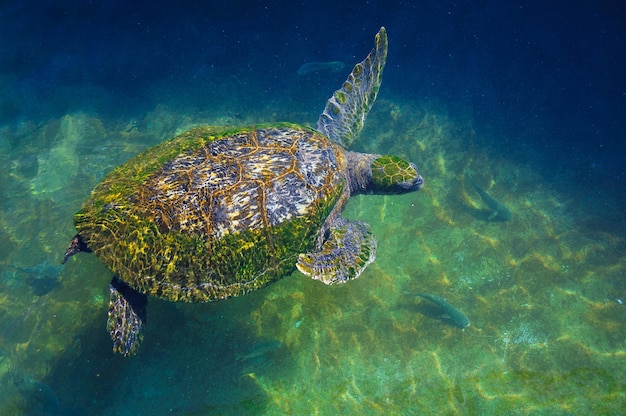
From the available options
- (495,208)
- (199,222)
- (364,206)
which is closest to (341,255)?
(199,222)

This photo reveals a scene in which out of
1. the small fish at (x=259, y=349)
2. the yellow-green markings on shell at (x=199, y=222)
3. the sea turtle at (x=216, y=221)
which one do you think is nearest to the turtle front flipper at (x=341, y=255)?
the sea turtle at (x=216, y=221)

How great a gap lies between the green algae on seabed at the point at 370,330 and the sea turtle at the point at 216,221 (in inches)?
45.6

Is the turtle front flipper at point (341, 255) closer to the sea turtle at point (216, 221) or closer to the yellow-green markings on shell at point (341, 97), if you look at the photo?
the sea turtle at point (216, 221)

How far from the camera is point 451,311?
16.7ft

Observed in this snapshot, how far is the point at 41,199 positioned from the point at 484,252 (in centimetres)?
842

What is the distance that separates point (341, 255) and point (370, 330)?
5.08ft

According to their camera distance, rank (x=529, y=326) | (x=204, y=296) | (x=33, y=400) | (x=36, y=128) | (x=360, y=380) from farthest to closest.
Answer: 1. (x=36, y=128)
2. (x=529, y=326)
3. (x=360, y=380)
4. (x=33, y=400)
5. (x=204, y=296)

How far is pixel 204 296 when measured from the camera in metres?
3.64

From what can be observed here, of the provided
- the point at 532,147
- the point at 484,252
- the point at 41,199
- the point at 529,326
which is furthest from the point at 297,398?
the point at 532,147

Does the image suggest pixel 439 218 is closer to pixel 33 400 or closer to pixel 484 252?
pixel 484 252

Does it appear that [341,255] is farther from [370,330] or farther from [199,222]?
[199,222]

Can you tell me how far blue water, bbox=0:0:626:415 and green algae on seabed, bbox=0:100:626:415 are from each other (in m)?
0.03

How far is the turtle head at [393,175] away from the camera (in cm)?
493

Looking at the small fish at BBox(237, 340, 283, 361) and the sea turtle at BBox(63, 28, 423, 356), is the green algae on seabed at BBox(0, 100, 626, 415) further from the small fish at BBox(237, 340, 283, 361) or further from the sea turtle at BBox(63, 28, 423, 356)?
the sea turtle at BBox(63, 28, 423, 356)
